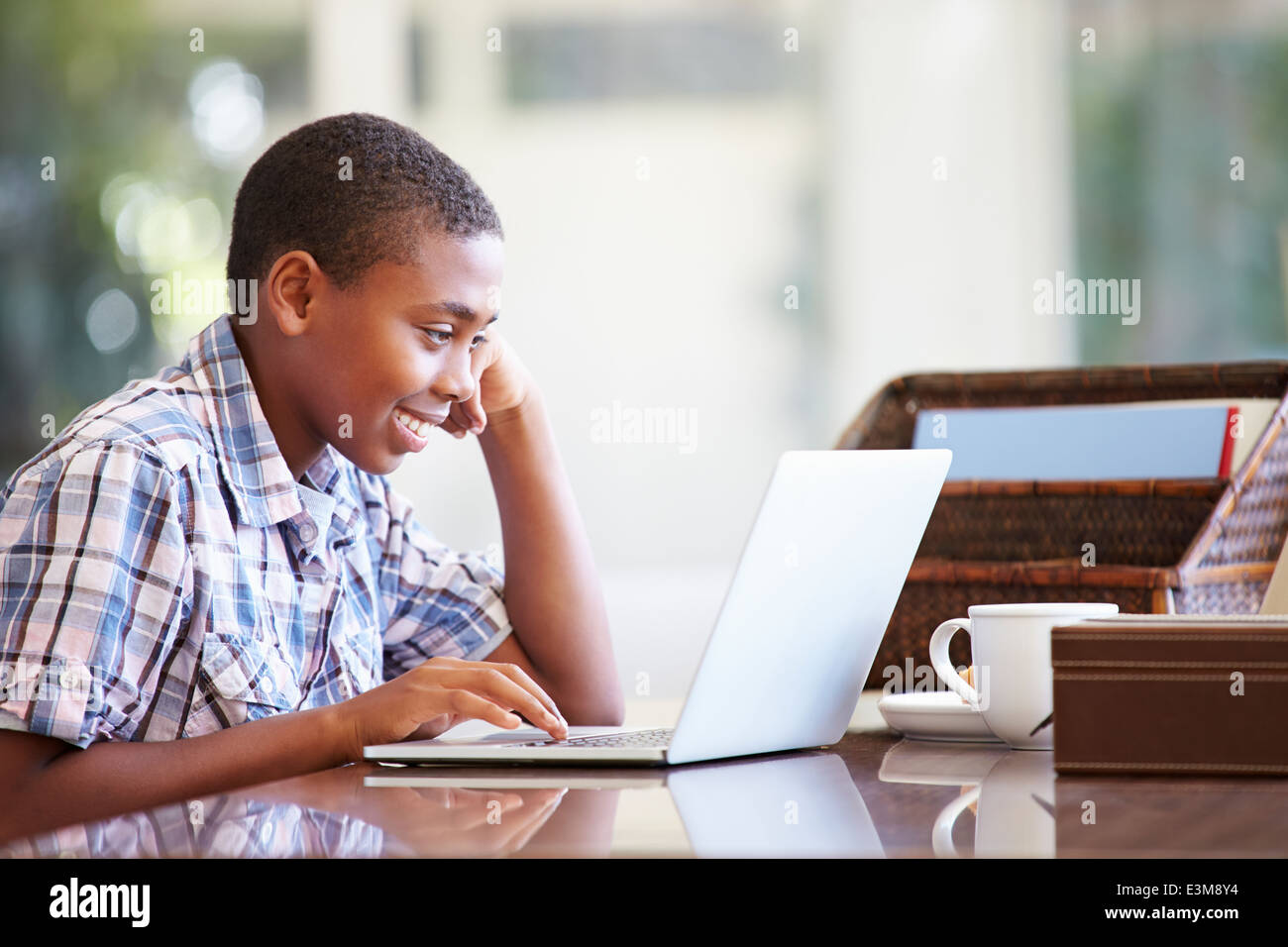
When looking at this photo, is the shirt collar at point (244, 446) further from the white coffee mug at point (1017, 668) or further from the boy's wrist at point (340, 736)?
the white coffee mug at point (1017, 668)

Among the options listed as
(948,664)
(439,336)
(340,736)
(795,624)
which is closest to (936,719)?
(948,664)

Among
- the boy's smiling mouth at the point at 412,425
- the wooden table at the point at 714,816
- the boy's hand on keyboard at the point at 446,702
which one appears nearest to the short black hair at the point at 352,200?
the boy's smiling mouth at the point at 412,425

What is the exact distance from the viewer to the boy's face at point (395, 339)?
1.15 m

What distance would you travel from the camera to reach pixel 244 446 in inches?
44.0

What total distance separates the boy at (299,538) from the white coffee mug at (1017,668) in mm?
275

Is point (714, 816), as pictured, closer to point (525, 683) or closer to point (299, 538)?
point (525, 683)

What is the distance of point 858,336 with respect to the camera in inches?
110

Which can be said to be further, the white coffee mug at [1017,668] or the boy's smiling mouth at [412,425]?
the boy's smiling mouth at [412,425]

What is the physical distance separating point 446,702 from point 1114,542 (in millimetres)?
812

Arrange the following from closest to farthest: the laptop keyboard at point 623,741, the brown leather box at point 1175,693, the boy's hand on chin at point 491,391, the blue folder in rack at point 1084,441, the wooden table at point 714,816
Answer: the wooden table at point 714,816 → the brown leather box at point 1175,693 → the laptop keyboard at point 623,741 → the boy's hand on chin at point 491,391 → the blue folder in rack at point 1084,441

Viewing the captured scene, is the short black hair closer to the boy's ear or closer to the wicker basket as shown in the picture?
the boy's ear

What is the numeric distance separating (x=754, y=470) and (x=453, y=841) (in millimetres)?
2253

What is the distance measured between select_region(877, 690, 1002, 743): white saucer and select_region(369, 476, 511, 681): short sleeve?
20.5 inches
